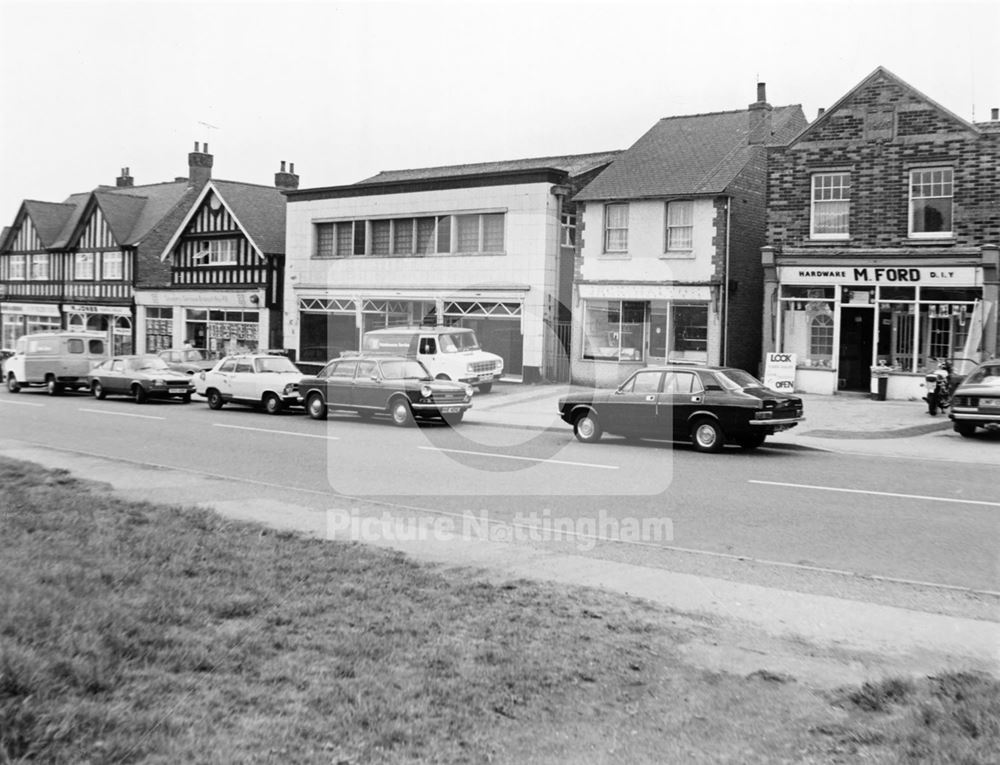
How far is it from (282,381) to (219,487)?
13.0 m

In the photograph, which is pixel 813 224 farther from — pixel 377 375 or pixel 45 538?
pixel 45 538

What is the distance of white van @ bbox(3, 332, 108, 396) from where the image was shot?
33.8 metres

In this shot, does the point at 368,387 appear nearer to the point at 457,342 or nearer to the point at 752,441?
the point at 457,342

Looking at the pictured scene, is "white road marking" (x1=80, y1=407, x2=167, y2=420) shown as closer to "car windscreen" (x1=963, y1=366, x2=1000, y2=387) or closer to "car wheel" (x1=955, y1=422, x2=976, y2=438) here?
"car wheel" (x1=955, y1=422, x2=976, y2=438)

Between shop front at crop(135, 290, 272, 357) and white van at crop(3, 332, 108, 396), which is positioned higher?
shop front at crop(135, 290, 272, 357)

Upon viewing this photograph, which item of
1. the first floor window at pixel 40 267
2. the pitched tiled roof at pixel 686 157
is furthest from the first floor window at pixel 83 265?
the pitched tiled roof at pixel 686 157

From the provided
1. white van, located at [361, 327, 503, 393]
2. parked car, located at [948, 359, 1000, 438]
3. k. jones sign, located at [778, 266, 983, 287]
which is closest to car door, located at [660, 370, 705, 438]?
parked car, located at [948, 359, 1000, 438]

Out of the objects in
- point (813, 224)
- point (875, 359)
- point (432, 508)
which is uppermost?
point (813, 224)

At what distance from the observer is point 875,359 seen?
26.0 m

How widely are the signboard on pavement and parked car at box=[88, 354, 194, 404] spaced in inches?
676

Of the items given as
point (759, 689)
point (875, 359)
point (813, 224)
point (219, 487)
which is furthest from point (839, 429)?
point (759, 689)

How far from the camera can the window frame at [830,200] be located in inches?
1038

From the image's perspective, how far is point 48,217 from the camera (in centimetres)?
5562

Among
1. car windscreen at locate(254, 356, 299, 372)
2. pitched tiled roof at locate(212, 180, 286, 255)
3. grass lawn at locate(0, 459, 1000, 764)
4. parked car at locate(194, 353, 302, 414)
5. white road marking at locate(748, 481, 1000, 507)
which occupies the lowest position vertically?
white road marking at locate(748, 481, 1000, 507)
